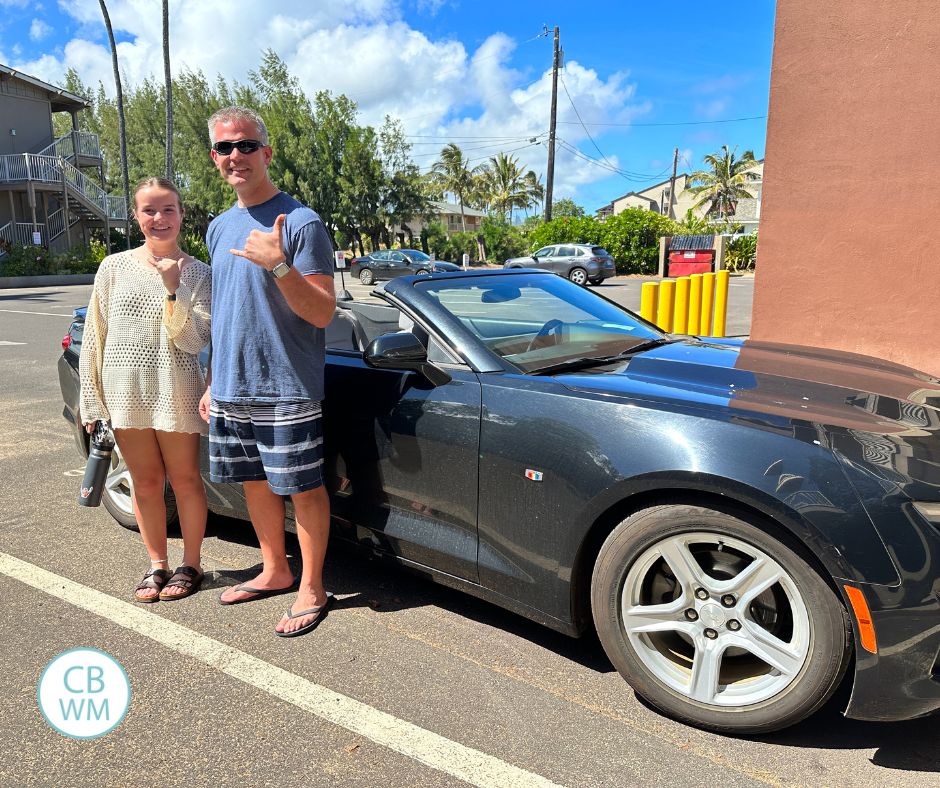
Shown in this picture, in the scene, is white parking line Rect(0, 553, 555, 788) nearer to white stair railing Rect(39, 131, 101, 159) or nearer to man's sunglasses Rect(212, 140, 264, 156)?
man's sunglasses Rect(212, 140, 264, 156)

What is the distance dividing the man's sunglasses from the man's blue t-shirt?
19cm

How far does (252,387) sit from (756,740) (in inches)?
81.9

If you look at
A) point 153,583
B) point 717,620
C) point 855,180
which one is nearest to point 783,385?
Result: point 717,620

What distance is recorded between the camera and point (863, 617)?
6.64ft

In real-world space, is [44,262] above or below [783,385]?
below

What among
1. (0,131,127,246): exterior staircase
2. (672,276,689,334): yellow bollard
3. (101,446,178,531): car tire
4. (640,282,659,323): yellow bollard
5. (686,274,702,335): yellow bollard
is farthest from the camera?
(0,131,127,246): exterior staircase

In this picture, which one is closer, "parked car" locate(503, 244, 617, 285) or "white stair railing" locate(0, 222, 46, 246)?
"parked car" locate(503, 244, 617, 285)

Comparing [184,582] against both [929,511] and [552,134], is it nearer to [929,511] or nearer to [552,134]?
[929,511]

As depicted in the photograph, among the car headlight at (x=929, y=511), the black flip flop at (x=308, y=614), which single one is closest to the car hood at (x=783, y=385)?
the car headlight at (x=929, y=511)

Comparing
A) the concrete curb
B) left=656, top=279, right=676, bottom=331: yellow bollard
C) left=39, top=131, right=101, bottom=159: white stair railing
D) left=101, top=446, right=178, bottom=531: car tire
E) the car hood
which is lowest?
the concrete curb

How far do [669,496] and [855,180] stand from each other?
6.81 meters

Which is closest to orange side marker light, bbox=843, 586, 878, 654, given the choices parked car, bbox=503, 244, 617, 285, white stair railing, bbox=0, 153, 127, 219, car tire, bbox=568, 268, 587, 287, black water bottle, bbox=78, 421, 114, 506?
black water bottle, bbox=78, 421, 114, 506

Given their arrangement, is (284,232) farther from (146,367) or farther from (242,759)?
(242,759)

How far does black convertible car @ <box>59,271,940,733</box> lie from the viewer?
205 centimetres
